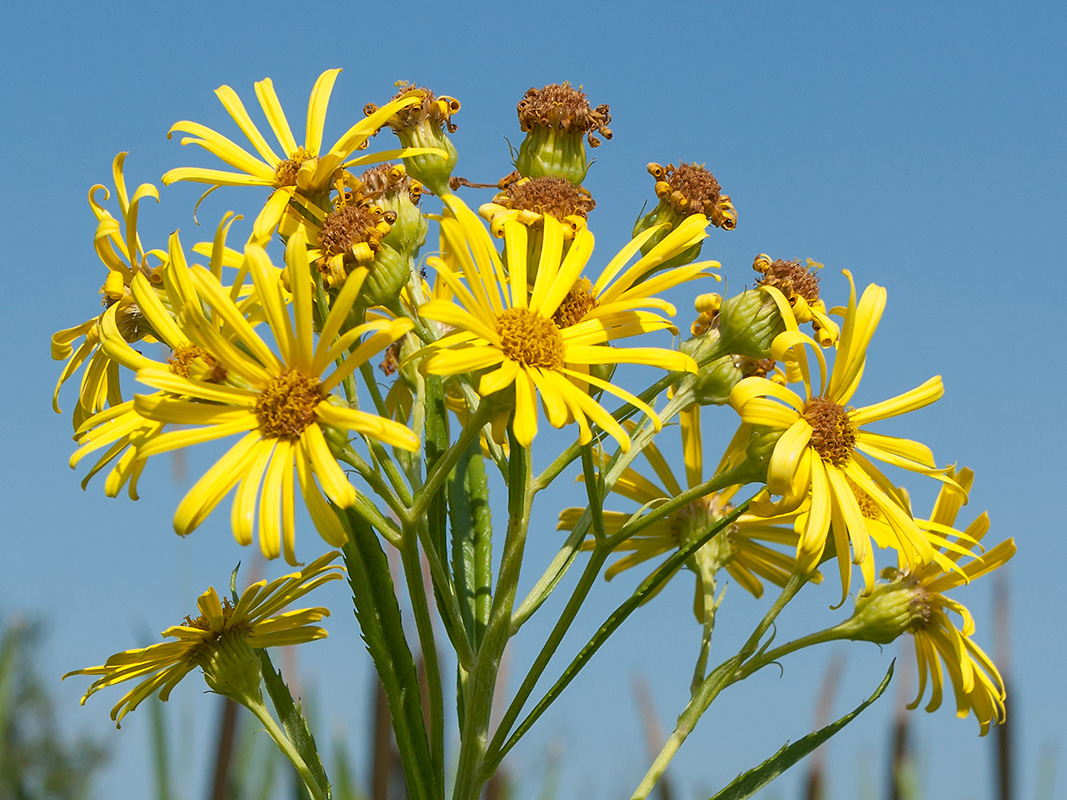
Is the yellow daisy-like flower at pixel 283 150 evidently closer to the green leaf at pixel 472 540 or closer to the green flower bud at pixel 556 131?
the green flower bud at pixel 556 131

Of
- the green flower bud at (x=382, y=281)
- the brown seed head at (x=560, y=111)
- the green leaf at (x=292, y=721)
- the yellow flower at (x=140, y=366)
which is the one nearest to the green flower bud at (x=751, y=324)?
the brown seed head at (x=560, y=111)

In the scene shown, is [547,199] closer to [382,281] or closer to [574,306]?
[574,306]

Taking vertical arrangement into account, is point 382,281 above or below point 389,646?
above

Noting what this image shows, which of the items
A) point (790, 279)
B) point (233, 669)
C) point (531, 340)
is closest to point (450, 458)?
point (531, 340)

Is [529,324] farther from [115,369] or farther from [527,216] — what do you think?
[115,369]

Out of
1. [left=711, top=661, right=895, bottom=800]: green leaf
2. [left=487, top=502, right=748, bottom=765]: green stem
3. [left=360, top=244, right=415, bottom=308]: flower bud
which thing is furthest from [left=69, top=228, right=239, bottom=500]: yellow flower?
[left=711, top=661, right=895, bottom=800]: green leaf

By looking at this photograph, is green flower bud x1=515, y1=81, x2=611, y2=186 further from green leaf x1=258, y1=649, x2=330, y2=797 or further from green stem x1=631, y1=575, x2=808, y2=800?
green leaf x1=258, y1=649, x2=330, y2=797

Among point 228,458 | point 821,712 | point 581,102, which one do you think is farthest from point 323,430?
point 821,712
